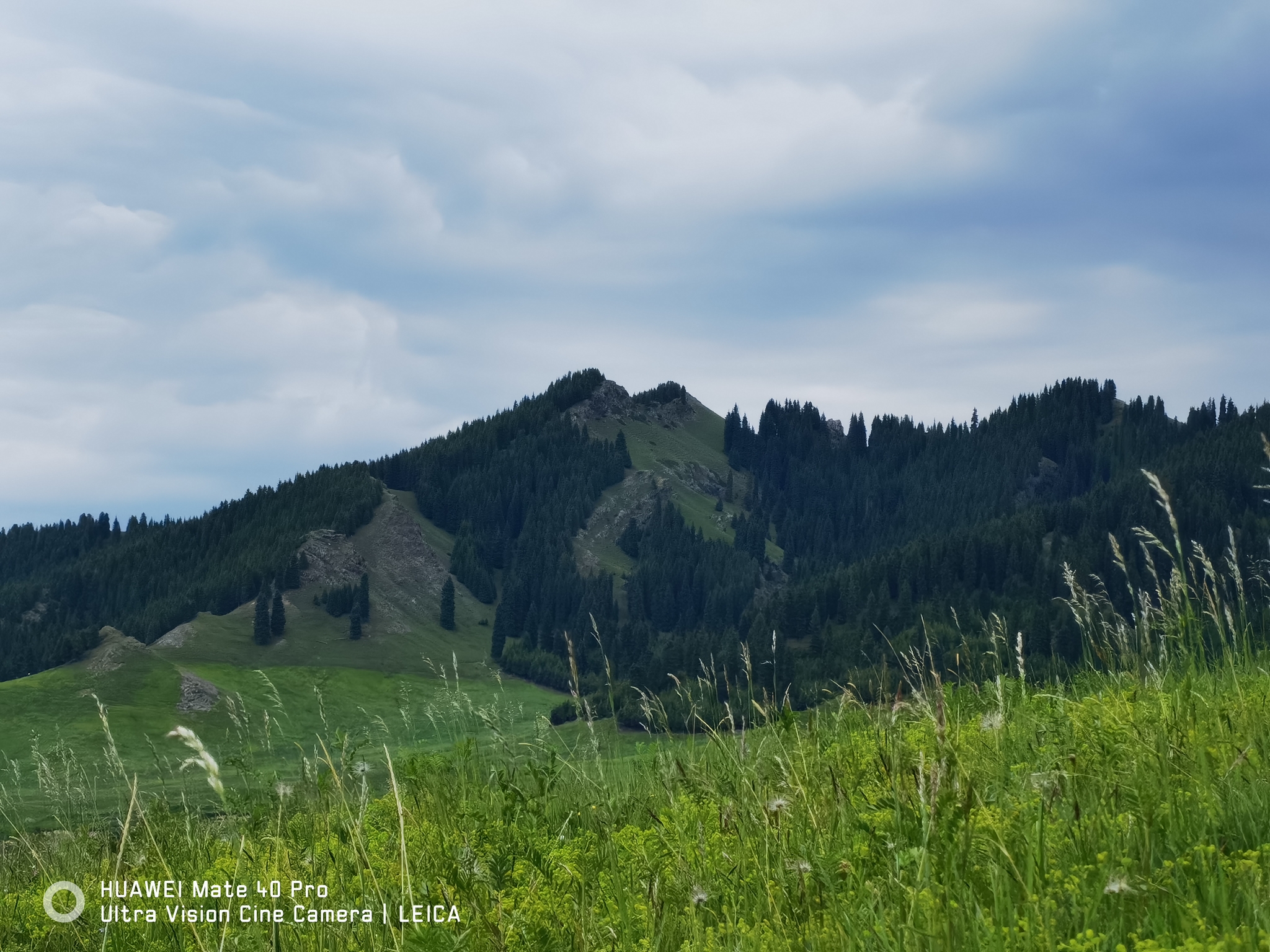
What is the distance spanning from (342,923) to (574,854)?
143 centimetres

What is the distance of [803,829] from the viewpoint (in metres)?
5.12

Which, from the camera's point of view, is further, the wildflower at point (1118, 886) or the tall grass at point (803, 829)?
A: the tall grass at point (803, 829)

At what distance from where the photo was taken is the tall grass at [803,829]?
3.71 m

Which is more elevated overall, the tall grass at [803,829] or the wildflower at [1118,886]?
the wildflower at [1118,886]

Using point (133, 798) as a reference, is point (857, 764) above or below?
below

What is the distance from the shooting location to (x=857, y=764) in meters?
7.00

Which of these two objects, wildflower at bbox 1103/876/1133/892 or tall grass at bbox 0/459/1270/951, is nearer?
wildflower at bbox 1103/876/1133/892

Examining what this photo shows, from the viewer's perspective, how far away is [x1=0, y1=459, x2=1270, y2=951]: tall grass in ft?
12.2

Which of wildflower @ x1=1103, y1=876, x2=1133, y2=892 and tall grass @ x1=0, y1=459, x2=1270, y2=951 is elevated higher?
wildflower @ x1=1103, y1=876, x2=1133, y2=892

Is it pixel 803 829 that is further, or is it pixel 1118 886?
pixel 803 829

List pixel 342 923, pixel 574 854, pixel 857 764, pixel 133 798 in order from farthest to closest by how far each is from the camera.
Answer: pixel 857 764 → pixel 574 854 → pixel 342 923 → pixel 133 798

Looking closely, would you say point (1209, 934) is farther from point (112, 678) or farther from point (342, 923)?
point (112, 678)

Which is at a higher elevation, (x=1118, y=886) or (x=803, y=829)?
(x=1118, y=886)

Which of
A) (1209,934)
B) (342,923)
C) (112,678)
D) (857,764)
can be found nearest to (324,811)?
(342,923)
